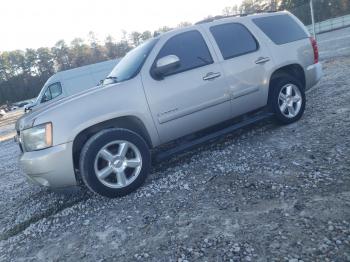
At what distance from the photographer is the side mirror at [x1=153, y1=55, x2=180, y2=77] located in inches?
161

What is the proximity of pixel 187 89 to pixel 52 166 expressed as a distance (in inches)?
77.0

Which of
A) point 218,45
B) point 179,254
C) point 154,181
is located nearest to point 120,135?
point 154,181

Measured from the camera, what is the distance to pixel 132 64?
14.9ft

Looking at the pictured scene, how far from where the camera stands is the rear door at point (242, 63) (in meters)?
4.74

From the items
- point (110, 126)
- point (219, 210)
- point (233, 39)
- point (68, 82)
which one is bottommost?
point (219, 210)

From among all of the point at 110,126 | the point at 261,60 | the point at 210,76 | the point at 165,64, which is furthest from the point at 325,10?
the point at 110,126

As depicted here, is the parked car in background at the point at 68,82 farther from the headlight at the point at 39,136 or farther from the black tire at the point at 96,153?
the black tire at the point at 96,153

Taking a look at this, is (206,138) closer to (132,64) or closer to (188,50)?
(188,50)

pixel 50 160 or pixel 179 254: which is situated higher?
pixel 50 160

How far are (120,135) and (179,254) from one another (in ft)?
5.66

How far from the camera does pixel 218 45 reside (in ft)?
15.5

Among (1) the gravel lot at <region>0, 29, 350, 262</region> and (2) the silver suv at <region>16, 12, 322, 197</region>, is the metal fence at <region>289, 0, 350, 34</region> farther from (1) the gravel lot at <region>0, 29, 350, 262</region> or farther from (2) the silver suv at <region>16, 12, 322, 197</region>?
(1) the gravel lot at <region>0, 29, 350, 262</region>

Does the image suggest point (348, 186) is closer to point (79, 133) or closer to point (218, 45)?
point (218, 45)

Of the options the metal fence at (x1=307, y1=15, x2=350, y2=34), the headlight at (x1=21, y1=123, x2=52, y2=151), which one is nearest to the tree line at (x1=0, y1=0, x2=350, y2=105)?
the metal fence at (x1=307, y1=15, x2=350, y2=34)
